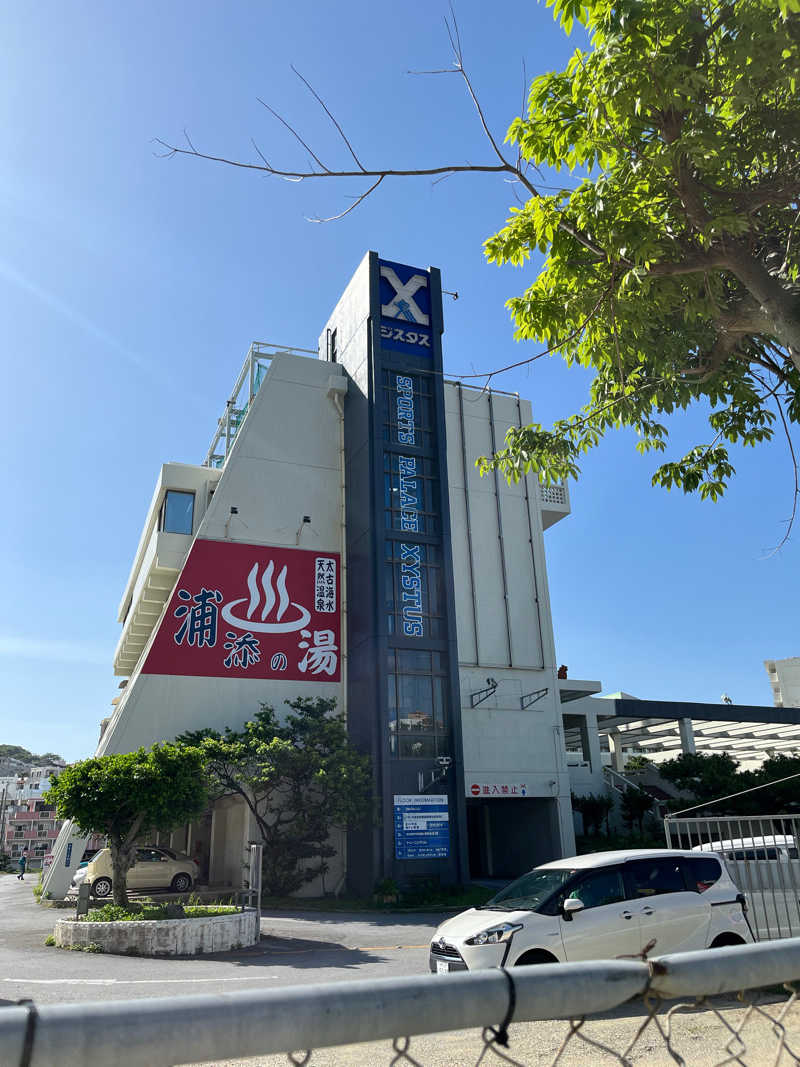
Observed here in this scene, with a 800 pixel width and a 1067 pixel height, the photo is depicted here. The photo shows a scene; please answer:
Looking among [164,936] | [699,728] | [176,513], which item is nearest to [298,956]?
[164,936]

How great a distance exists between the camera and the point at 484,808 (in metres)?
33.7

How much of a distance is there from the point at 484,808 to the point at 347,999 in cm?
3397

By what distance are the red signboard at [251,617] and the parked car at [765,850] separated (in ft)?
62.7

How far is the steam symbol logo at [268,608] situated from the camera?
91.4 feet

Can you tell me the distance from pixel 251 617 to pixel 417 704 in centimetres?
657

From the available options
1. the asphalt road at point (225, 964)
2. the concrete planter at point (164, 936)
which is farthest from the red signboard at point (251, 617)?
the concrete planter at point (164, 936)

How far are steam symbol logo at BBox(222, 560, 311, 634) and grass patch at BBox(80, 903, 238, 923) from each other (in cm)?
1327

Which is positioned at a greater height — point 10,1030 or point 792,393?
point 792,393

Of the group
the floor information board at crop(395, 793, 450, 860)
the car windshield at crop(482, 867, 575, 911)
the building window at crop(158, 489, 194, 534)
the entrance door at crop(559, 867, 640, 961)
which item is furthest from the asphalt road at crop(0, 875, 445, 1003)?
the building window at crop(158, 489, 194, 534)

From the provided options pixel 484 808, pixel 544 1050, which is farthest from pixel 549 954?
pixel 484 808

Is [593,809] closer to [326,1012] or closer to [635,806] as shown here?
[635,806]

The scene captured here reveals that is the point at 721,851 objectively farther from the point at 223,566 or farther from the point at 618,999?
the point at 223,566

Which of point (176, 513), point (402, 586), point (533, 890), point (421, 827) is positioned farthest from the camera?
point (176, 513)

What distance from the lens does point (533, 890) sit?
9.27 m
